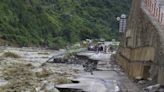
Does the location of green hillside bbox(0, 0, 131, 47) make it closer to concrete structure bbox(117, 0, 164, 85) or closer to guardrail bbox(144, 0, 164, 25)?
concrete structure bbox(117, 0, 164, 85)

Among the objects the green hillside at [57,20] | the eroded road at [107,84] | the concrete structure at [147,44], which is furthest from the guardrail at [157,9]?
the green hillside at [57,20]

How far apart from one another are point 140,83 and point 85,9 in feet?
347

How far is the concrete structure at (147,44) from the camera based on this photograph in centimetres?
1858

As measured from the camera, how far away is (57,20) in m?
106

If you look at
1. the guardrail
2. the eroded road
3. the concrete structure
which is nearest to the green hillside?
the eroded road

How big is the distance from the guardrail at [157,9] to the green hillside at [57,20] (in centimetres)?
5600

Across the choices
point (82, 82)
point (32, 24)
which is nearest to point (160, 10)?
point (82, 82)

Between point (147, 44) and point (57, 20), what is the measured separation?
84718mm

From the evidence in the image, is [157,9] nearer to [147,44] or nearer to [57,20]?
[147,44]

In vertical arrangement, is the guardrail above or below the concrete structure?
above

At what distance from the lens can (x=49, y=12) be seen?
107875 mm

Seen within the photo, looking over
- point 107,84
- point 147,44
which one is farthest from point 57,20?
point 147,44

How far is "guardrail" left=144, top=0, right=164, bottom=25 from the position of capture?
19578 mm

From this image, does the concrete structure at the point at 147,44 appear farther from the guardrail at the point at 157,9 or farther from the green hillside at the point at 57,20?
the green hillside at the point at 57,20
